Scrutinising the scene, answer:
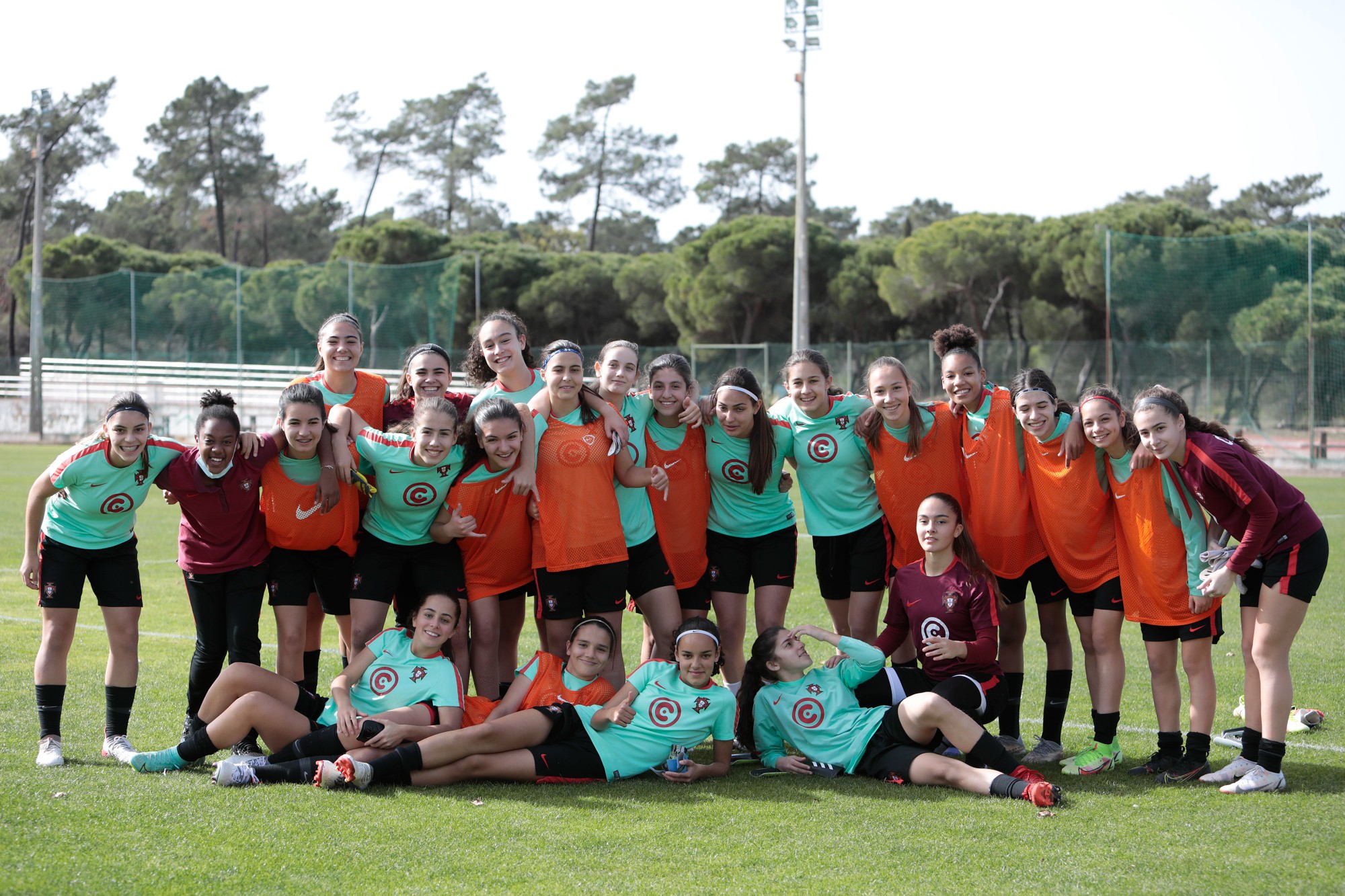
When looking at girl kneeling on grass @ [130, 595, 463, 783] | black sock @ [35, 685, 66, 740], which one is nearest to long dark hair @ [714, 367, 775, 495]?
girl kneeling on grass @ [130, 595, 463, 783]

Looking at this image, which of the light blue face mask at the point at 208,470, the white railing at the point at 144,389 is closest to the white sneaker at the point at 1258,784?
the light blue face mask at the point at 208,470

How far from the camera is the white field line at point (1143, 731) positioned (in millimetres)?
5008

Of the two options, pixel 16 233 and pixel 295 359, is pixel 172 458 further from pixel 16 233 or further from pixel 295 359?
pixel 16 233

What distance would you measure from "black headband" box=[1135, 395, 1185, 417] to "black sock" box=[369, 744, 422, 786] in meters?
3.18

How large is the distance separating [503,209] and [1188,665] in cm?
5677

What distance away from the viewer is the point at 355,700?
4.70 m

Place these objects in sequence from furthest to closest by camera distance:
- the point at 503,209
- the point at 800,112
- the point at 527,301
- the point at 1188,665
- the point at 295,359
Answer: the point at 503,209 → the point at 527,301 → the point at 295,359 → the point at 800,112 → the point at 1188,665

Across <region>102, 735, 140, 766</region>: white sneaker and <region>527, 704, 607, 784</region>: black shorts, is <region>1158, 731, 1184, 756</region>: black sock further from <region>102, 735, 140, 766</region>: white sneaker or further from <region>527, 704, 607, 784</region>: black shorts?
<region>102, 735, 140, 766</region>: white sneaker

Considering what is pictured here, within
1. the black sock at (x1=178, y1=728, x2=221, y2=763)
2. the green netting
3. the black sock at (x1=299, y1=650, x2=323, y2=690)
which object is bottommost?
the black sock at (x1=178, y1=728, x2=221, y2=763)

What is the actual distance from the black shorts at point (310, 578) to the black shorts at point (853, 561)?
7.13 feet

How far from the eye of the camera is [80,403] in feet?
107

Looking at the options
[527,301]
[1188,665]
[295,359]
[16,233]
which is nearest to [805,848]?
[1188,665]

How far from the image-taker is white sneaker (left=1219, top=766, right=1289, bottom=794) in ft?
14.4

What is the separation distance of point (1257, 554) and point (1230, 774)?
880mm
